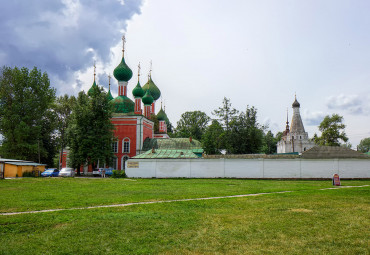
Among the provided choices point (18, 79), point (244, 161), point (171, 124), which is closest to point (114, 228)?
point (244, 161)

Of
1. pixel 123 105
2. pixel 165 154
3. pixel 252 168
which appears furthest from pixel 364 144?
pixel 165 154

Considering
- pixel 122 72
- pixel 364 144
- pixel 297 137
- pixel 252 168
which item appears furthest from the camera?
pixel 364 144

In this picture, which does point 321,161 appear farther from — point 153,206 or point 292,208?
point 153,206

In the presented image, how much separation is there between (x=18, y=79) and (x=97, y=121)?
1115cm

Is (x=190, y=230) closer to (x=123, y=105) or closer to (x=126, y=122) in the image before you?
(x=126, y=122)

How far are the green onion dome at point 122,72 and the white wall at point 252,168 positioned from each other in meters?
19.3

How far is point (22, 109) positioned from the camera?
3653cm

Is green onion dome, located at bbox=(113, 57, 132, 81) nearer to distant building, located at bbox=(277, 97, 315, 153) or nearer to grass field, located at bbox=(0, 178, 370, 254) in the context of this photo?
grass field, located at bbox=(0, 178, 370, 254)

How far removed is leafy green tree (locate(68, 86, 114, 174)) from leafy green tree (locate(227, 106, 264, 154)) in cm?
1618

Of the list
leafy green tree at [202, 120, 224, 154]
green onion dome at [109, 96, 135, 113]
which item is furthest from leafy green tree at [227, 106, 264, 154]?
green onion dome at [109, 96, 135, 113]

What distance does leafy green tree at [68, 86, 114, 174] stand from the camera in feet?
112

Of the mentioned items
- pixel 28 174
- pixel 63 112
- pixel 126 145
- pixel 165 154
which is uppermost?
pixel 63 112

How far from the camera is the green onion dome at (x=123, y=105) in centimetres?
4394

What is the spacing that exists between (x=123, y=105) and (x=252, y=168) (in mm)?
23620
